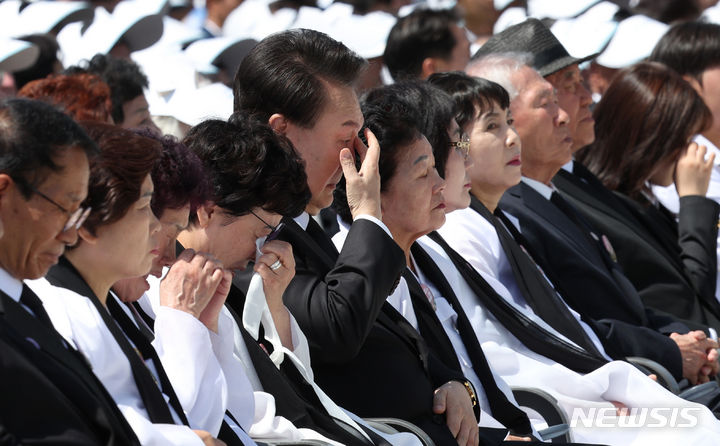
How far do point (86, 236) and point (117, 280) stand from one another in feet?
0.51

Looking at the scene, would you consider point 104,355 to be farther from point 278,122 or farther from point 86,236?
point 278,122

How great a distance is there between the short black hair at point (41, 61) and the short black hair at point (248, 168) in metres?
3.59

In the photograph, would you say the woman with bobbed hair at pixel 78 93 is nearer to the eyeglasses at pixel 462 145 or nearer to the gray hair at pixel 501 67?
the eyeglasses at pixel 462 145

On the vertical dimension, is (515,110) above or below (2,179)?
below

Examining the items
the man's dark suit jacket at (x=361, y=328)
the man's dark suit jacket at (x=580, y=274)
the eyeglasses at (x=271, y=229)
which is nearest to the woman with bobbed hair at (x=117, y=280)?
the eyeglasses at (x=271, y=229)

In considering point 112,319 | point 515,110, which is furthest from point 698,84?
point 112,319

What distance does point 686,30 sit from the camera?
7.31 metres

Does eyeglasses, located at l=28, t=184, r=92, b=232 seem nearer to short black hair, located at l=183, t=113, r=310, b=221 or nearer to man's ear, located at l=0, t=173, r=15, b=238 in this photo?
man's ear, located at l=0, t=173, r=15, b=238

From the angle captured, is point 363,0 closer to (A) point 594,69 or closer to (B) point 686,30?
(A) point 594,69

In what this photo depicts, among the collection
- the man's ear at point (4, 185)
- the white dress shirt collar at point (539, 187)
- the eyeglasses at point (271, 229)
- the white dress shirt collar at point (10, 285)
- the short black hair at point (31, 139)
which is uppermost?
the short black hair at point (31, 139)

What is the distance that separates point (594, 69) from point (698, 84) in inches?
63.0

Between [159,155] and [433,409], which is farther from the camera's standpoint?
[433,409]

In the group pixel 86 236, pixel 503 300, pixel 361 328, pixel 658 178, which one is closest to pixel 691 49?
pixel 658 178

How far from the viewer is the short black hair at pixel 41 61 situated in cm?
678
